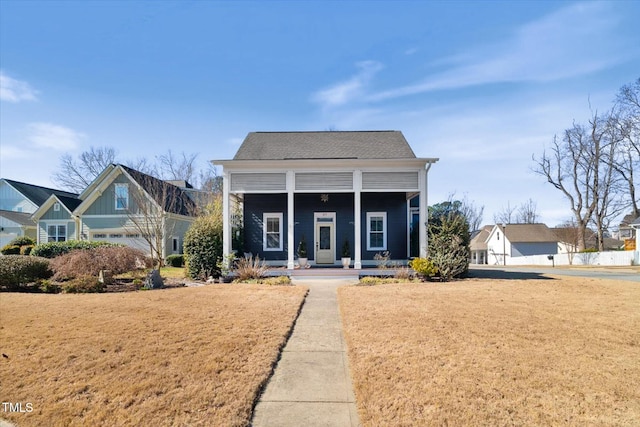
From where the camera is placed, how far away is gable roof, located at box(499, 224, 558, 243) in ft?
149

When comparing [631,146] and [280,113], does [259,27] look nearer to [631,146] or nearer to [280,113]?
[280,113]

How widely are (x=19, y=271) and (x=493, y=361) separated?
49.6ft

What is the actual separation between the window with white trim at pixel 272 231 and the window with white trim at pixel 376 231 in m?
4.74

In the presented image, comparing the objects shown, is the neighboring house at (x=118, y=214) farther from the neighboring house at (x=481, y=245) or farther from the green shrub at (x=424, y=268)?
the neighboring house at (x=481, y=245)

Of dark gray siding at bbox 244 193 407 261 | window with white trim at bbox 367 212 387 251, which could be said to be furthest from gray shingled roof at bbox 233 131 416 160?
window with white trim at bbox 367 212 387 251

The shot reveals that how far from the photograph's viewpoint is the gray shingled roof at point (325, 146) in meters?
17.1

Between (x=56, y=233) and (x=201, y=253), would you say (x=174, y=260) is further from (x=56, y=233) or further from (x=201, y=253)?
(x=56, y=233)

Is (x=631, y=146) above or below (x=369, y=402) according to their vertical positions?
above

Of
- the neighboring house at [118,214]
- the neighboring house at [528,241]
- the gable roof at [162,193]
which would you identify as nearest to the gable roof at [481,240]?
the neighboring house at [528,241]

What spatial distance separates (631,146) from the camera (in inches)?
1235

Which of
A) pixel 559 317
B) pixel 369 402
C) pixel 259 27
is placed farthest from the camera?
pixel 259 27

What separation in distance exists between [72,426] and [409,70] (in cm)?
1576

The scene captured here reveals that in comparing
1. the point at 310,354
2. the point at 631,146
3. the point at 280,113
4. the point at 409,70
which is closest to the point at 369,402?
the point at 310,354

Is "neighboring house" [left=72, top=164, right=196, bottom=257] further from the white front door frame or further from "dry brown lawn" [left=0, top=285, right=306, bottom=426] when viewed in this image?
"dry brown lawn" [left=0, top=285, right=306, bottom=426]
